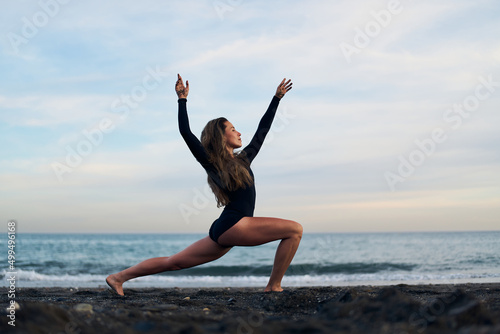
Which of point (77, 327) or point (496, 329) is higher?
point (496, 329)

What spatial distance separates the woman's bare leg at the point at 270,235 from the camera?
4.26m

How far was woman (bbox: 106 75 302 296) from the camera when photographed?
4.30 metres

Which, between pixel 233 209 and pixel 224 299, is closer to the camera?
pixel 233 209

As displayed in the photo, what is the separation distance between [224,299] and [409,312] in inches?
107

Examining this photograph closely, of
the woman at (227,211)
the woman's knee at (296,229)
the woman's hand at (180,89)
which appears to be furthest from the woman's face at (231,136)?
the woman's knee at (296,229)

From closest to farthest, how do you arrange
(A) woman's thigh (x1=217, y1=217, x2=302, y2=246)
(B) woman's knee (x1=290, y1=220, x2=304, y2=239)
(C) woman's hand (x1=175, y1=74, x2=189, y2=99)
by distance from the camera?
(A) woman's thigh (x1=217, y1=217, x2=302, y2=246) < (C) woman's hand (x1=175, y1=74, x2=189, y2=99) < (B) woman's knee (x1=290, y1=220, x2=304, y2=239)

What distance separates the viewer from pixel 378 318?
7.89 feet

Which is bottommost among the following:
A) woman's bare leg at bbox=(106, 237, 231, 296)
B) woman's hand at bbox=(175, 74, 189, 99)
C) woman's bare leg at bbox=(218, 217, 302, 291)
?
woman's bare leg at bbox=(106, 237, 231, 296)

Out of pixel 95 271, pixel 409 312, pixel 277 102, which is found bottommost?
pixel 95 271

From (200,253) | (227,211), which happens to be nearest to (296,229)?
(227,211)

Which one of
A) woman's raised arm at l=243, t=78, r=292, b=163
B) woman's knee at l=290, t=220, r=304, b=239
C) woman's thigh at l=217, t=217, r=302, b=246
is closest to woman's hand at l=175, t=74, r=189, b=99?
woman's raised arm at l=243, t=78, r=292, b=163

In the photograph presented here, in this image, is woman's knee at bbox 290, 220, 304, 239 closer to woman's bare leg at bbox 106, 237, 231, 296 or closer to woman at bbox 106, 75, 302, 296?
woman at bbox 106, 75, 302, 296

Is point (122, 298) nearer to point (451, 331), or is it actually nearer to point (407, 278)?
point (451, 331)

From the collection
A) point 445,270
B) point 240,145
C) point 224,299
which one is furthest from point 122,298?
point 445,270
